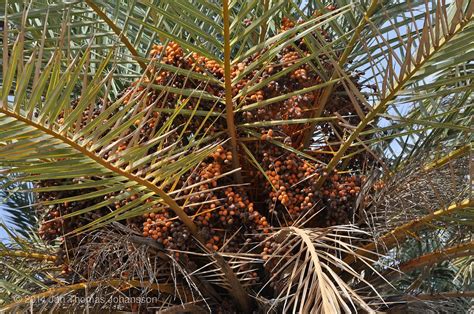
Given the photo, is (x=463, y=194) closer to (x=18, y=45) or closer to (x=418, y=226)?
(x=418, y=226)

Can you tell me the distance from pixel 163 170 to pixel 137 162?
0.07m

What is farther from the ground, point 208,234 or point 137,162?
point 137,162

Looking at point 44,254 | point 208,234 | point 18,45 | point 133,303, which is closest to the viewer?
point 18,45

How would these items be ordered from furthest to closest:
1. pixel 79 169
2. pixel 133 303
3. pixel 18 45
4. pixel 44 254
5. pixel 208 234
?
pixel 44 254, pixel 133 303, pixel 208 234, pixel 79 169, pixel 18 45

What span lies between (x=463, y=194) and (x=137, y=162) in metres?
0.98

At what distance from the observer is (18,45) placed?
5.65ft

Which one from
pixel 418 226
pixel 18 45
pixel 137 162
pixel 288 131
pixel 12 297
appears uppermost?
pixel 18 45

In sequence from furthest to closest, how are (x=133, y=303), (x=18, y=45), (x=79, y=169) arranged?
1. (x=133, y=303)
2. (x=79, y=169)
3. (x=18, y=45)

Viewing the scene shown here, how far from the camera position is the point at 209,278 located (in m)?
2.39

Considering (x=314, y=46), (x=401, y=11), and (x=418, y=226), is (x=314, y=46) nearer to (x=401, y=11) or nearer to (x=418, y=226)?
(x=401, y=11)

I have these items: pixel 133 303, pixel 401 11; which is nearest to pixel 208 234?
pixel 133 303

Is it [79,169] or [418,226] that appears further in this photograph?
[418,226]

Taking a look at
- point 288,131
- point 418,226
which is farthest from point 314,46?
point 418,226

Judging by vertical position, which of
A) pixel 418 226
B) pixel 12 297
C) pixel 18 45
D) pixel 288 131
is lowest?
pixel 418 226
